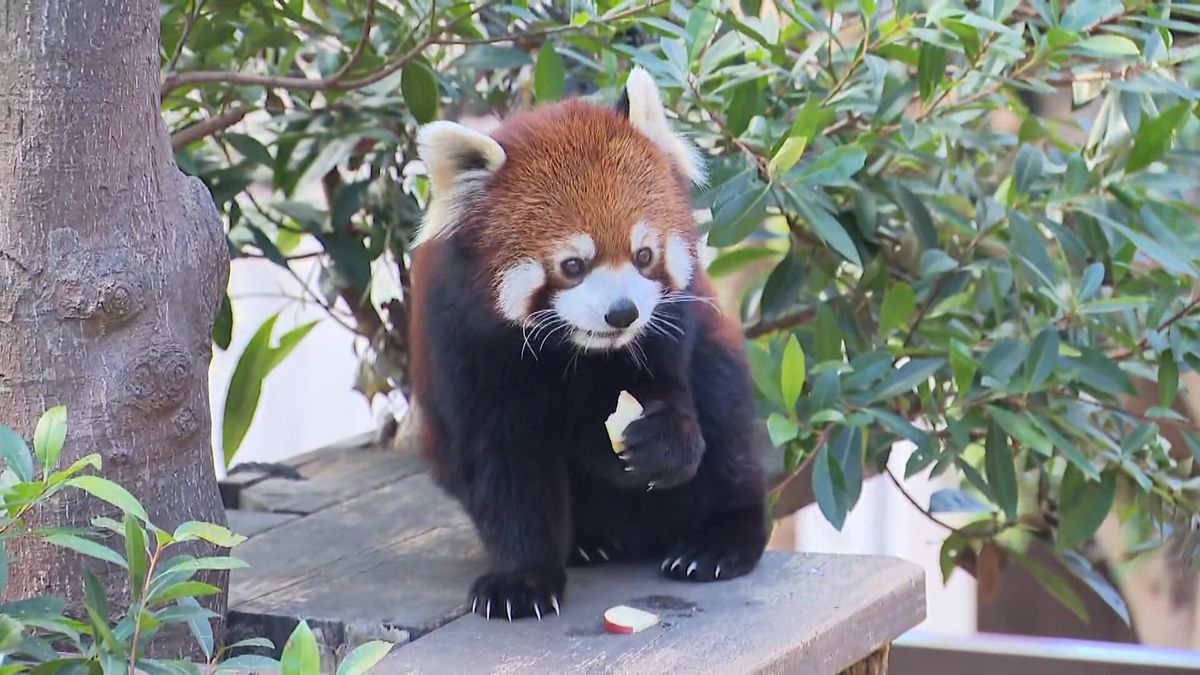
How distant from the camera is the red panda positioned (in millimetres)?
2055

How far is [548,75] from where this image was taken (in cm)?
258

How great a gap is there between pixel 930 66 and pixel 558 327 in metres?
0.95

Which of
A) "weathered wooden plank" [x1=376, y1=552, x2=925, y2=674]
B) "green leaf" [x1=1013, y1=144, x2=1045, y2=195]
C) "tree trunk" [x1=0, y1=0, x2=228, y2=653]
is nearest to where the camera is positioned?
"tree trunk" [x1=0, y1=0, x2=228, y2=653]

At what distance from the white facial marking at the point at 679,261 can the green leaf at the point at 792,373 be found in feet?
0.77

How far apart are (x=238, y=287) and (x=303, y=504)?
2823 mm

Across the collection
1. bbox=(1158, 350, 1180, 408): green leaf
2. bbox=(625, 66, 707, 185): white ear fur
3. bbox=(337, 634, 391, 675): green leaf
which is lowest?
Answer: bbox=(337, 634, 391, 675): green leaf

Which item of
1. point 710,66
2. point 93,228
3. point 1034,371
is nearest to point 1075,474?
point 1034,371

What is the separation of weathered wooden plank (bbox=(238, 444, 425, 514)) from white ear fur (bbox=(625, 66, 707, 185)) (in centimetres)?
108

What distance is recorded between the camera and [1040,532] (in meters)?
2.99

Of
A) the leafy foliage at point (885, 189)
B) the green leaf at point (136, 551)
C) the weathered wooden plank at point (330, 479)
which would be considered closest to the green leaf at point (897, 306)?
the leafy foliage at point (885, 189)

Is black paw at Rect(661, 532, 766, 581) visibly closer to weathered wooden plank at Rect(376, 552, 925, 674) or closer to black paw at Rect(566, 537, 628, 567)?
weathered wooden plank at Rect(376, 552, 925, 674)

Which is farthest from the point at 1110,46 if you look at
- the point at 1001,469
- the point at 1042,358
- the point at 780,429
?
the point at 780,429

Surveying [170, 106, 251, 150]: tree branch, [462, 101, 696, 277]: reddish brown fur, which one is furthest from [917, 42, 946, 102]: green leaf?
[170, 106, 251, 150]: tree branch

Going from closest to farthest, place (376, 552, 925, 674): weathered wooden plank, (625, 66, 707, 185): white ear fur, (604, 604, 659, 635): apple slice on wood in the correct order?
(376, 552, 925, 674): weathered wooden plank
(604, 604, 659, 635): apple slice on wood
(625, 66, 707, 185): white ear fur
